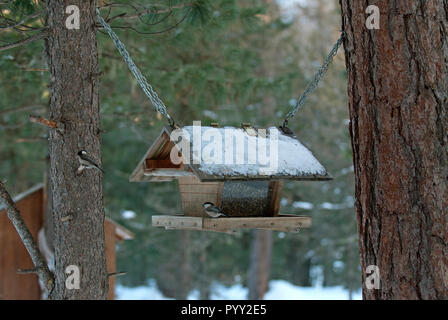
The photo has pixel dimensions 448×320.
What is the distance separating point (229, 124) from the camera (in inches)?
456

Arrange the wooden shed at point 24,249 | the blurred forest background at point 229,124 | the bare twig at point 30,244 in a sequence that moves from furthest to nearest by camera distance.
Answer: the blurred forest background at point 229,124
the wooden shed at point 24,249
the bare twig at point 30,244

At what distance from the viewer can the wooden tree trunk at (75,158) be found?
4008 millimetres

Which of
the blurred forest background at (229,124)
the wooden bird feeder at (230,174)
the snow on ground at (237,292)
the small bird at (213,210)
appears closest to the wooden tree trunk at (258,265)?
the snow on ground at (237,292)

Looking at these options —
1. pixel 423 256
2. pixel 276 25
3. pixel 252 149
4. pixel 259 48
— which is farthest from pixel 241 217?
pixel 259 48

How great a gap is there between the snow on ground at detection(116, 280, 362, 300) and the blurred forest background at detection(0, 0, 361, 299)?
339 mm

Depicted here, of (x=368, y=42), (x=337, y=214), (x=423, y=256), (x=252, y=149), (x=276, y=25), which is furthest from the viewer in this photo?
(x=337, y=214)

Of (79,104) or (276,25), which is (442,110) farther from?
(276,25)

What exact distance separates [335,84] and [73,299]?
12.0 meters

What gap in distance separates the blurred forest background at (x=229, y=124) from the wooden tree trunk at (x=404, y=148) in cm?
444

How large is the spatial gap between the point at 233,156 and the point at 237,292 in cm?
1559

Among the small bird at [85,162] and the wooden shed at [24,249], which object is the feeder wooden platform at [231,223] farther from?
the wooden shed at [24,249]

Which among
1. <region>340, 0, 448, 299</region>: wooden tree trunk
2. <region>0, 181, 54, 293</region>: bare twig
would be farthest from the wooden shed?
<region>340, 0, 448, 299</region>: wooden tree trunk
